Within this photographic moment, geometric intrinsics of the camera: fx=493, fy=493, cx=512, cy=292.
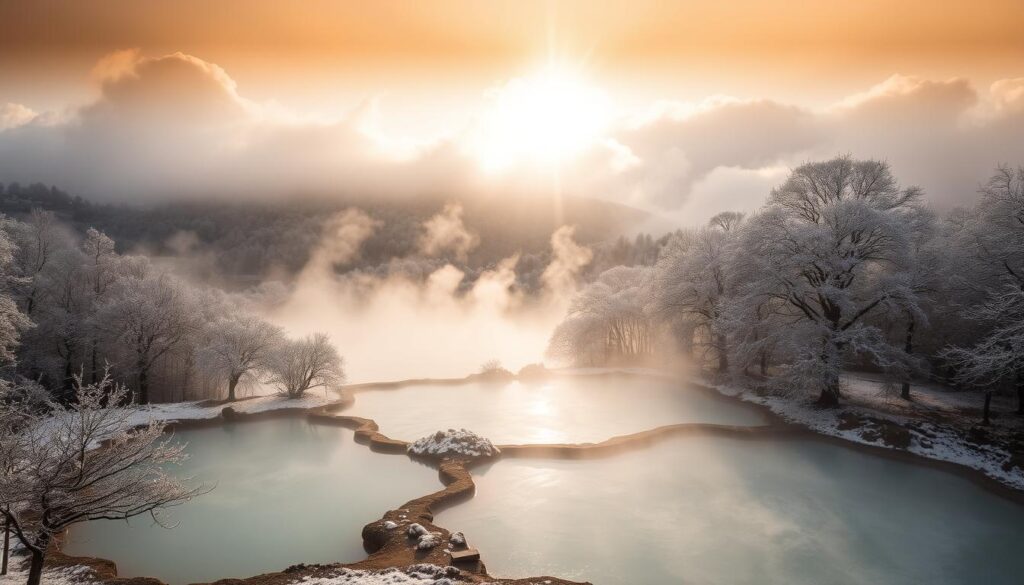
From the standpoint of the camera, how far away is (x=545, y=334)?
7562 cm

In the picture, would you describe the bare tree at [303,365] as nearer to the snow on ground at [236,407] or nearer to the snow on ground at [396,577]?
the snow on ground at [236,407]

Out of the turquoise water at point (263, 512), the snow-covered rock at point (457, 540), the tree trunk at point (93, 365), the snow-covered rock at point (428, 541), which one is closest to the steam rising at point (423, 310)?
the tree trunk at point (93, 365)

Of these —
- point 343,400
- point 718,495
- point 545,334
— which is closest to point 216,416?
point 343,400

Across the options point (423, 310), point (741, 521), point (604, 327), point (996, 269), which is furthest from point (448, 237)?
point (741, 521)

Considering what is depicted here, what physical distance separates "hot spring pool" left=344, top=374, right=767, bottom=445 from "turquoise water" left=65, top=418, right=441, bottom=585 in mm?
5119

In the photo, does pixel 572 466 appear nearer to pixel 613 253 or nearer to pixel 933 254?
pixel 933 254

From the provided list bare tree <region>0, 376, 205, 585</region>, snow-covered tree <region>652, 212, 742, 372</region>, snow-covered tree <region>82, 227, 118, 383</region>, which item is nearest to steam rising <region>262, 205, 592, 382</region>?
snow-covered tree <region>652, 212, 742, 372</region>

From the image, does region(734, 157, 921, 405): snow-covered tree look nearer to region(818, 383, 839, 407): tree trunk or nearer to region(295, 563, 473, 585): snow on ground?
region(818, 383, 839, 407): tree trunk

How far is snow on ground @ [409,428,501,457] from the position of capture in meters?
24.8

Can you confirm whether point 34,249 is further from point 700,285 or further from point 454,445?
point 700,285

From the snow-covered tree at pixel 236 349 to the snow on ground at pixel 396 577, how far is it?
25879 mm

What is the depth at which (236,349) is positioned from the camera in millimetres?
35875

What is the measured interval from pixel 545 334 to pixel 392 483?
178ft

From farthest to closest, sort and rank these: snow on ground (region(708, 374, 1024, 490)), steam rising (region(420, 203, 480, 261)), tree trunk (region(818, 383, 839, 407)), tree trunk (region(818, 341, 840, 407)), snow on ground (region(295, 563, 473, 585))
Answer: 1. steam rising (region(420, 203, 480, 261))
2. tree trunk (region(818, 383, 839, 407))
3. tree trunk (region(818, 341, 840, 407))
4. snow on ground (region(708, 374, 1024, 490))
5. snow on ground (region(295, 563, 473, 585))
